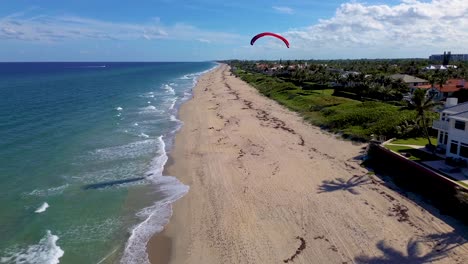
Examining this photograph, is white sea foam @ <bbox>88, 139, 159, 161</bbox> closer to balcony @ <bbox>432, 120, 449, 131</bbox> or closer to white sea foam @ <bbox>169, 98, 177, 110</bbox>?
balcony @ <bbox>432, 120, 449, 131</bbox>

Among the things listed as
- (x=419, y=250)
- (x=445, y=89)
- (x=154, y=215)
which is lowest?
(x=154, y=215)

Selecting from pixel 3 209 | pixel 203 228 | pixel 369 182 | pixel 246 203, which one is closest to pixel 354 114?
pixel 369 182

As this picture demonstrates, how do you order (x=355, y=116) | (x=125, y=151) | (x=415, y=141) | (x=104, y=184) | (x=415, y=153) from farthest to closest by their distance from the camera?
(x=355, y=116)
(x=125, y=151)
(x=415, y=141)
(x=415, y=153)
(x=104, y=184)

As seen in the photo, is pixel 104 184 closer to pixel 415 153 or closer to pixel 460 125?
pixel 415 153

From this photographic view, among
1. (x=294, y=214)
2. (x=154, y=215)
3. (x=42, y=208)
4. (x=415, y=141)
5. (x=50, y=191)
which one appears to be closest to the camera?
(x=294, y=214)

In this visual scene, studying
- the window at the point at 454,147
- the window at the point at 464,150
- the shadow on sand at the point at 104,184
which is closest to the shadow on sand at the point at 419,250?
the window at the point at 464,150

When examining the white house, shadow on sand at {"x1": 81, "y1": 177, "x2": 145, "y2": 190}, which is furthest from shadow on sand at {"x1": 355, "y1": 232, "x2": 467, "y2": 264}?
shadow on sand at {"x1": 81, "y1": 177, "x2": 145, "y2": 190}

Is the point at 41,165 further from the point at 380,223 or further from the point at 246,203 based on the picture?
the point at 380,223

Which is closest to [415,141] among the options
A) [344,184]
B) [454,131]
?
[454,131]
